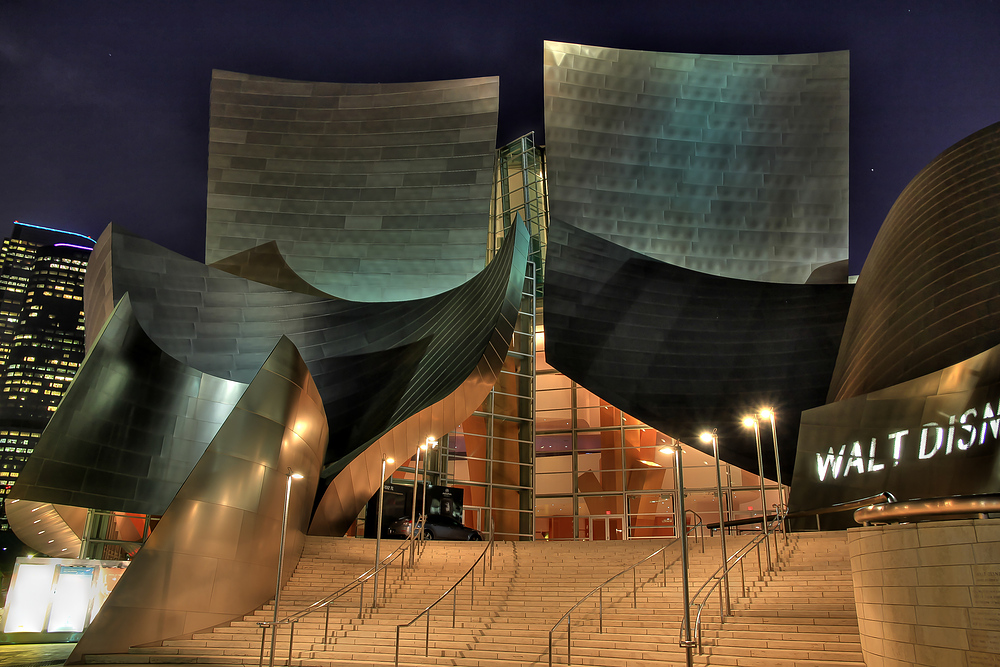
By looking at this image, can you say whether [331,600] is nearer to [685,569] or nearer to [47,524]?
[685,569]

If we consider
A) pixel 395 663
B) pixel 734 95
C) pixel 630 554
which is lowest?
pixel 395 663

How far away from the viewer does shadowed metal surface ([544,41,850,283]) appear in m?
25.9

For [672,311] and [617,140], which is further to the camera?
[617,140]

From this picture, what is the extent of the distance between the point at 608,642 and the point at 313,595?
611 cm

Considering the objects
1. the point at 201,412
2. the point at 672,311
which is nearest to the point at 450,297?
the point at 672,311

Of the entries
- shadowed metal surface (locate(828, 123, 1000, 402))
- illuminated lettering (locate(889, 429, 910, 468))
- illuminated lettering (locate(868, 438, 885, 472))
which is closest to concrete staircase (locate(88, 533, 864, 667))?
illuminated lettering (locate(868, 438, 885, 472))

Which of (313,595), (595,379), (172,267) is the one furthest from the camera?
(595,379)

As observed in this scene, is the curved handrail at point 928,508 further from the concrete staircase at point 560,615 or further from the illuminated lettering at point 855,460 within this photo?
the illuminated lettering at point 855,460

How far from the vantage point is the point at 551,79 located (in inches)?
1075

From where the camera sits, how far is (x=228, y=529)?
1206 centimetres

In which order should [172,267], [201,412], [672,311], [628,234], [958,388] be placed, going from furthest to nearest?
1. [628,234]
2. [672,311]
3. [172,267]
4. [201,412]
5. [958,388]

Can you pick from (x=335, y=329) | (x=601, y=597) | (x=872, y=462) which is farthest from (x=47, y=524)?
(x=872, y=462)

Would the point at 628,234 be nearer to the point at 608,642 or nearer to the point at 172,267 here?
the point at 172,267

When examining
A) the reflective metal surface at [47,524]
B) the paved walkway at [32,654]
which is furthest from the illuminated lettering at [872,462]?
the reflective metal surface at [47,524]
